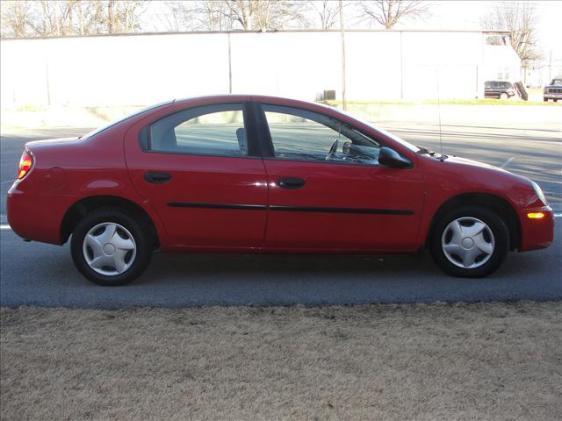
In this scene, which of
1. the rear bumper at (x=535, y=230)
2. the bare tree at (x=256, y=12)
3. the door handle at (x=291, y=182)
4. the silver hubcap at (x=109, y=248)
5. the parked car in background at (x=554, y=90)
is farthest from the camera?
the bare tree at (x=256, y=12)

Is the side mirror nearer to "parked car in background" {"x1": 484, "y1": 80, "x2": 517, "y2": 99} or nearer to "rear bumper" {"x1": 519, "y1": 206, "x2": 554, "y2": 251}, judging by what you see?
"rear bumper" {"x1": 519, "y1": 206, "x2": 554, "y2": 251}

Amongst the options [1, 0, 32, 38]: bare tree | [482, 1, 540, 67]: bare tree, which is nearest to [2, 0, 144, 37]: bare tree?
[1, 0, 32, 38]: bare tree

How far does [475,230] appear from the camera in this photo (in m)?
5.33

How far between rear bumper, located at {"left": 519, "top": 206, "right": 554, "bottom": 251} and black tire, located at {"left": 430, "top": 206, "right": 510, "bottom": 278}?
0.15 metres

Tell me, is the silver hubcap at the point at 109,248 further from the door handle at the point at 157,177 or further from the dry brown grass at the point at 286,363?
the dry brown grass at the point at 286,363

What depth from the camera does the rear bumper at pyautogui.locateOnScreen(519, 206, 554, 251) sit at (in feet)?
17.6

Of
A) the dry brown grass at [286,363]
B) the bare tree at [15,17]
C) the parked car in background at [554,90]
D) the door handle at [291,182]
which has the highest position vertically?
the bare tree at [15,17]

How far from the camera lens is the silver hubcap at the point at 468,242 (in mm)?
5332

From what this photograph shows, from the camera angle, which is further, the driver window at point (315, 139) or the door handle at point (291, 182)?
the driver window at point (315, 139)

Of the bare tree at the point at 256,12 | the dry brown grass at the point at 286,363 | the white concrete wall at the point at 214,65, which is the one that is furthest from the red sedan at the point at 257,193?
the bare tree at the point at 256,12

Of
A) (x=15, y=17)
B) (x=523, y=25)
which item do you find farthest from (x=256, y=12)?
(x=523, y=25)

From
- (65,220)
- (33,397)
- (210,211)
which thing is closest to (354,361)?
(33,397)

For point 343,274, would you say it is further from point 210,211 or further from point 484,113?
point 484,113

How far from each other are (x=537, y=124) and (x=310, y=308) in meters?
6.11
